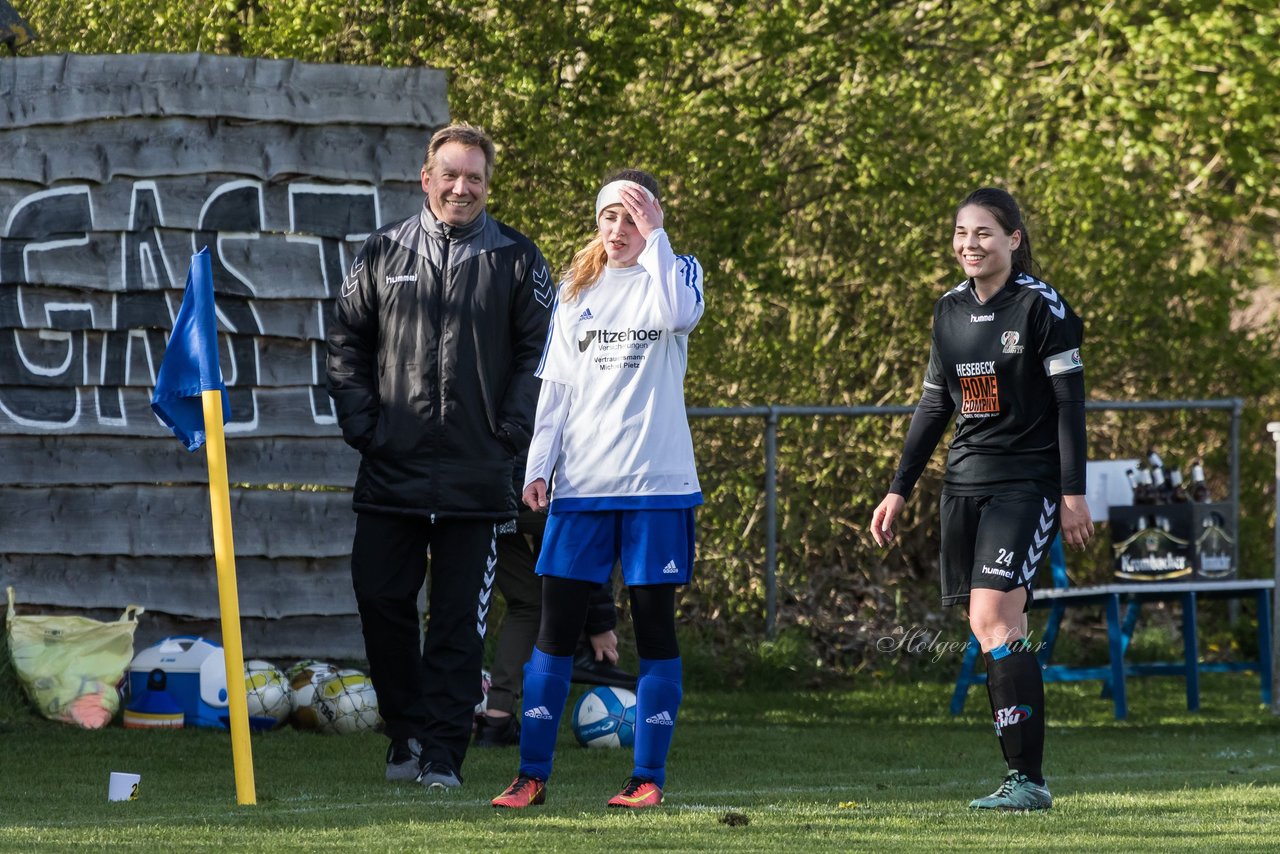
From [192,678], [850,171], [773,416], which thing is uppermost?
[850,171]

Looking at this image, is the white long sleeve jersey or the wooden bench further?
the wooden bench

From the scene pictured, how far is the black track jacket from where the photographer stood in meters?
6.50

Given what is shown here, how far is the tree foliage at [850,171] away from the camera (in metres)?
10.5

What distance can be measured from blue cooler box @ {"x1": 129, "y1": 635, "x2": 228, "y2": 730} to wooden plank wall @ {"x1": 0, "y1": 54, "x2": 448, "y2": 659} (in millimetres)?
475

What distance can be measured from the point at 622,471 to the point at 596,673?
2452mm

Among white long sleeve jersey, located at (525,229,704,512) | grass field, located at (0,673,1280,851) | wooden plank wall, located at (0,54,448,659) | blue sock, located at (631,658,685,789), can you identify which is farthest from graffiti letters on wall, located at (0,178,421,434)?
blue sock, located at (631,658,685,789)

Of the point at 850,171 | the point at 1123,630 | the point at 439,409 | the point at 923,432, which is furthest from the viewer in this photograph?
the point at 850,171

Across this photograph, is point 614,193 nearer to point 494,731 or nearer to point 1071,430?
point 1071,430

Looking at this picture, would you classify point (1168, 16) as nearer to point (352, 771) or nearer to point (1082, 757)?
point (1082, 757)

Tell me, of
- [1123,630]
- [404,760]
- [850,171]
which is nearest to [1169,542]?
[1123,630]

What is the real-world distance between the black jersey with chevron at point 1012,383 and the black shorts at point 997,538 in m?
0.05

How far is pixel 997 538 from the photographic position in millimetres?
5781

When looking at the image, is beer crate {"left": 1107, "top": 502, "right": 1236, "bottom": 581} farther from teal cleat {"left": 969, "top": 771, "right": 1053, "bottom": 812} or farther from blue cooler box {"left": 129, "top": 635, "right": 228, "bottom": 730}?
blue cooler box {"left": 129, "top": 635, "right": 228, "bottom": 730}

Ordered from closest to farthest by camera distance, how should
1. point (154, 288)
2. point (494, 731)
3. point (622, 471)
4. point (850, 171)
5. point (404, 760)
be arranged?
point (622, 471)
point (404, 760)
point (494, 731)
point (154, 288)
point (850, 171)
